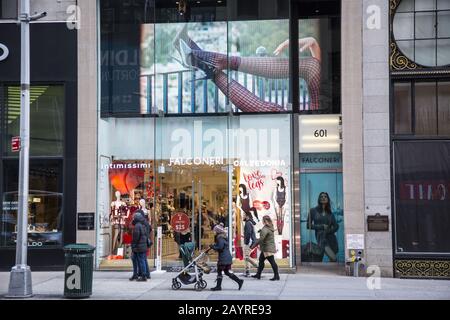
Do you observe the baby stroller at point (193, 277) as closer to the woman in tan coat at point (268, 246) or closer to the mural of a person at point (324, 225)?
the woman in tan coat at point (268, 246)

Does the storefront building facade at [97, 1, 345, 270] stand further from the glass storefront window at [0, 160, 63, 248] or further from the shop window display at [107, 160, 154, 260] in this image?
the glass storefront window at [0, 160, 63, 248]

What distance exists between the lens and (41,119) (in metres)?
19.8

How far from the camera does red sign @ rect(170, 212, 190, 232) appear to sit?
20.2 meters

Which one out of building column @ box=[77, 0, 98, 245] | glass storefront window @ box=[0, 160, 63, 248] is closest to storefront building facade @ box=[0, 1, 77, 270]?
glass storefront window @ box=[0, 160, 63, 248]

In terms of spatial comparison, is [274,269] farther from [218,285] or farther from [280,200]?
[280,200]

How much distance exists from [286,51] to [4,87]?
841cm

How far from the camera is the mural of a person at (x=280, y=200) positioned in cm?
1962

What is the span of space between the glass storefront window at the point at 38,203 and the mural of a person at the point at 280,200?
6252 millimetres

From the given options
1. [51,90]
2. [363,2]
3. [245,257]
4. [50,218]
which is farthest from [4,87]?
[363,2]

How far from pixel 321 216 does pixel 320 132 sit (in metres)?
2.75

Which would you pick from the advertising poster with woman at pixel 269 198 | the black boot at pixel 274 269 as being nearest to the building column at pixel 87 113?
the advertising poster with woman at pixel 269 198

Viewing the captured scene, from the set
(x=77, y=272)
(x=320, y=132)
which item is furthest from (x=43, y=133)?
(x=320, y=132)

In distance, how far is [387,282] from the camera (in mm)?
17359

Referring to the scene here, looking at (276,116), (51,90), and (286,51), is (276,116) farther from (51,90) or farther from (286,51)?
(51,90)
